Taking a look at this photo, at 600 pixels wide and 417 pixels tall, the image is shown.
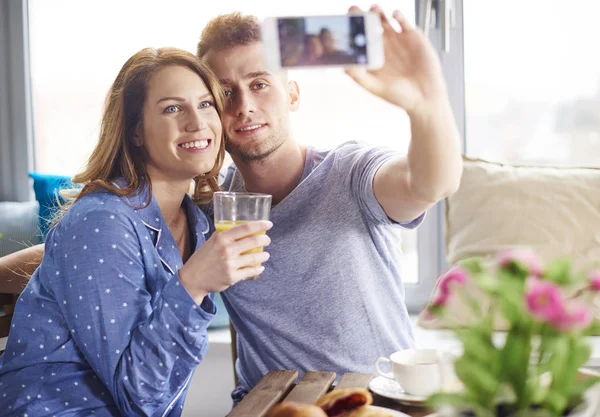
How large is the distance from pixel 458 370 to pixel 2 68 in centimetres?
325

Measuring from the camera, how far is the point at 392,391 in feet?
4.24

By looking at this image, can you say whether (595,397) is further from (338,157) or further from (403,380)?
(338,157)

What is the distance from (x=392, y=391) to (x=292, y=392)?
17 centimetres

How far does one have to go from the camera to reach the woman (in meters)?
1.40

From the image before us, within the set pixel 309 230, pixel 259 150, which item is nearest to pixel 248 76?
pixel 259 150

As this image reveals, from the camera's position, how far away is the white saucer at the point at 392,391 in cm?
124

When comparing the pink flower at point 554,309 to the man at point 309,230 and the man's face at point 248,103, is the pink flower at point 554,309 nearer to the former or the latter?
the man at point 309,230

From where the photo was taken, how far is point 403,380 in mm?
1255

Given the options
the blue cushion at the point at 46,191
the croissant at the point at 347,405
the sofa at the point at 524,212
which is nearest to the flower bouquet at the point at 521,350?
the croissant at the point at 347,405

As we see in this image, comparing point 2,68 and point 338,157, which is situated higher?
point 2,68

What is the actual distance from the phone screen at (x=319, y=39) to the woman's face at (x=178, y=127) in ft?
1.90

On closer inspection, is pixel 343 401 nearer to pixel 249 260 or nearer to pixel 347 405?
pixel 347 405

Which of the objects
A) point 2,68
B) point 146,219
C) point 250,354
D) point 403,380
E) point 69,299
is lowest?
point 250,354

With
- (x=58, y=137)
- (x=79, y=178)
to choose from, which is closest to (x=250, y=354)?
(x=79, y=178)
